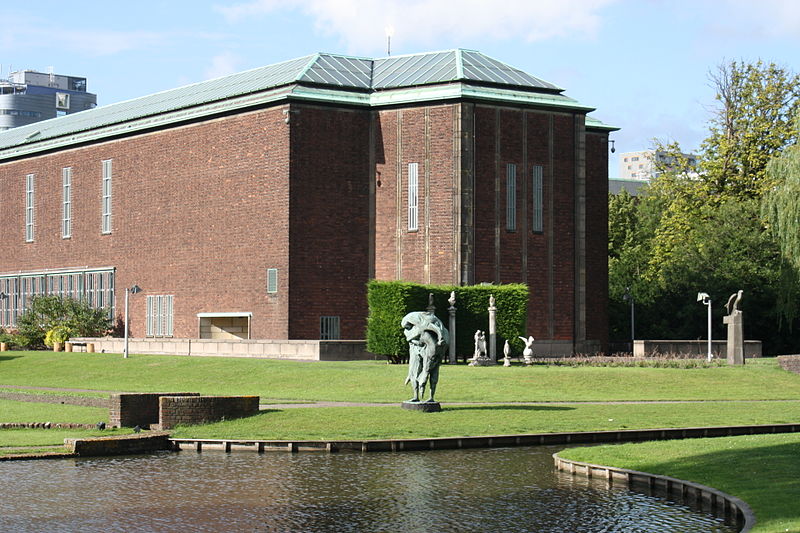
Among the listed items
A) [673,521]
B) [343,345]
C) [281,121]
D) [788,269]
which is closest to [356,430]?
[673,521]

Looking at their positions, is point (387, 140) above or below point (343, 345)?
above

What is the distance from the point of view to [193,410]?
28.5m

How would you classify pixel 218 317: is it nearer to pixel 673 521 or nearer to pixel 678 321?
pixel 678 321

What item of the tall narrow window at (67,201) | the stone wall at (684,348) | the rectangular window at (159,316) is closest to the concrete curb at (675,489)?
the stone wall at (684,348)

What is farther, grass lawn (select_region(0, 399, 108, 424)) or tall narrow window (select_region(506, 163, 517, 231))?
tall narrow window (select_region(506, 163, 517, 231))

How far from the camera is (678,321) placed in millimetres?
69125

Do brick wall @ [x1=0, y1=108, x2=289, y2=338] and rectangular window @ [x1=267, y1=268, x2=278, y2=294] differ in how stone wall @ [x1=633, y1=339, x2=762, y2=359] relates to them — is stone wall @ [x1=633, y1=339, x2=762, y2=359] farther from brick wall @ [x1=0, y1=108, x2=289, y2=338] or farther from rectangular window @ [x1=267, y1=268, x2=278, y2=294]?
rectangular window @ [x1=267, y1=268, x2=278, y2=294]

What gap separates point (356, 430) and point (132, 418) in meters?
5.15

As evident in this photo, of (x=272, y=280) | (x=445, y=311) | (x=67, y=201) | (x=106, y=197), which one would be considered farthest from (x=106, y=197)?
(x=445, y=311)

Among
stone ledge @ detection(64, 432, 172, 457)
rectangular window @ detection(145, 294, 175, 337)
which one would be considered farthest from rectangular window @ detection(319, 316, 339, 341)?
stone ledge @ detection(64, 432, 172, 457)

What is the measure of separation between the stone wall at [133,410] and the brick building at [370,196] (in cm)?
2727

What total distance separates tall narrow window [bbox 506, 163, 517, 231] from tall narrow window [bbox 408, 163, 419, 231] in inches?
A: 159

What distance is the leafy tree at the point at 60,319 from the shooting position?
A: 67.3 meters

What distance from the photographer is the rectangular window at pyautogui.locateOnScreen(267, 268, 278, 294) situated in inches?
2249
